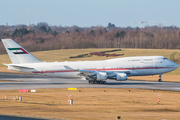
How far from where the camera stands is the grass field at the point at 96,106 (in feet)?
91.5

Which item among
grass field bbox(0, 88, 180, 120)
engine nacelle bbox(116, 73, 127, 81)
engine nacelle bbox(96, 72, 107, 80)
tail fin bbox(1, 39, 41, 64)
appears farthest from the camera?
tail fin bbox(1, 39, 41, 64)

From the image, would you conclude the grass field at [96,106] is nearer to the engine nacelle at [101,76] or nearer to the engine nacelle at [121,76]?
the engine nacelle at [101,76]

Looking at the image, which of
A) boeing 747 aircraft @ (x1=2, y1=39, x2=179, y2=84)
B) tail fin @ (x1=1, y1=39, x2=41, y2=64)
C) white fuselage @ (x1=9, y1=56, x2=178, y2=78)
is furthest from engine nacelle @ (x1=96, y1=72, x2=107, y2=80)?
tail fin @ (x1=1, y1=39, x2=41, y2=64)

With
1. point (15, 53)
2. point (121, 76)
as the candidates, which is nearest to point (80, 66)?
point (121, 76)

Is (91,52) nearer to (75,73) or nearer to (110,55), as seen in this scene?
(110,55)

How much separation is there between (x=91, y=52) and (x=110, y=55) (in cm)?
1583

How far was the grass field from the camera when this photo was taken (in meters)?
27.9

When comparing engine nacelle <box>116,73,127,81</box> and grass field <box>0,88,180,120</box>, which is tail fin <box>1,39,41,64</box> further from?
engine nacelle <box>116,73,127,81</box>

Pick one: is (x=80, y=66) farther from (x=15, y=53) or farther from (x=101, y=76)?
(x=15, y=53)

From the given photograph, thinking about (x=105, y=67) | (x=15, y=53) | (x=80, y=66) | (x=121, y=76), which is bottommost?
(x=121, y=76)

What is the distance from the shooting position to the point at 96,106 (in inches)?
1314

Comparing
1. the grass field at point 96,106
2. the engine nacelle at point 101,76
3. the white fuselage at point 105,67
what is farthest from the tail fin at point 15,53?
the grass field at point 96,106

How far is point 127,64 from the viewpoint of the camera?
191 feet

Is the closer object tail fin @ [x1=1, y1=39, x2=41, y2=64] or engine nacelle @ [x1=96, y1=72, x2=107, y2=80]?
engine nacelle @ [x1=96, y1=72, x2=107, y2=80]
